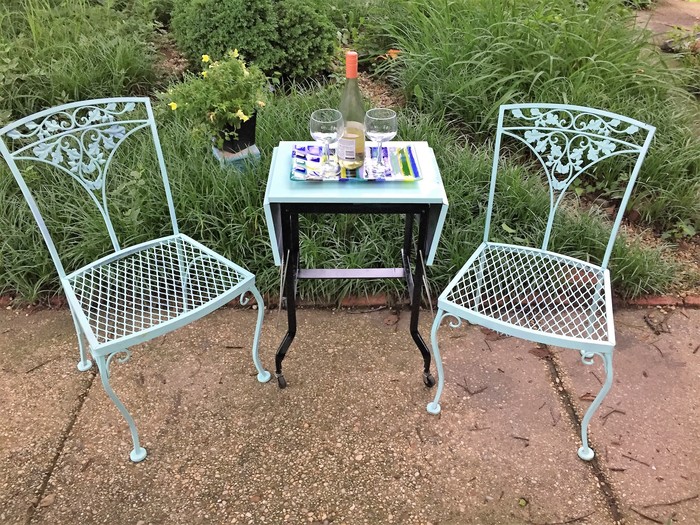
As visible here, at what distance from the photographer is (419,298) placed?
217cm

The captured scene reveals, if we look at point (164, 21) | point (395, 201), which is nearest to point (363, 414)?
point (395, 201)

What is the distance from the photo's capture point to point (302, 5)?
12.2 feet

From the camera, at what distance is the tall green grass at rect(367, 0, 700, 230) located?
10.3 feet

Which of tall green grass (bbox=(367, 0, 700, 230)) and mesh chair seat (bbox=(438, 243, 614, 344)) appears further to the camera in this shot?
tall green grass (bbox=(367, 0, 700, 230))

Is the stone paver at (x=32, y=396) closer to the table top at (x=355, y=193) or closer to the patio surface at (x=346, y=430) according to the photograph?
the patio surface at (x=346, y=430)

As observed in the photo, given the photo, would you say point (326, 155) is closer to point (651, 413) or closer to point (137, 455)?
point (137, 455)

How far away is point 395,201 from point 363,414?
0.83 meters

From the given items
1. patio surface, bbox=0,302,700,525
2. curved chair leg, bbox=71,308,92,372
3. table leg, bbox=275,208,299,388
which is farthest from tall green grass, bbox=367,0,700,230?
curved chair leg, bbox=71,308,92,372

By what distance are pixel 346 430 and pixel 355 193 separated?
2.83 ft

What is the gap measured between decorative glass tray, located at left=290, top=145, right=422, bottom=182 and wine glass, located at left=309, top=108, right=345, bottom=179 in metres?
0.02

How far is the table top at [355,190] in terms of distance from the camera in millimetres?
1843

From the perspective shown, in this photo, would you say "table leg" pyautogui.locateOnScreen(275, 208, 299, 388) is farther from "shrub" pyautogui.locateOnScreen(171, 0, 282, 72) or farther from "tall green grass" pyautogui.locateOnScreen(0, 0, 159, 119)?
"tall green grass" pyautogui.locateOnScreen(0, 0, 159, 119)

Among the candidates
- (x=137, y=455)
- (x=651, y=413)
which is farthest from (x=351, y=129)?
(x=651, y=413)

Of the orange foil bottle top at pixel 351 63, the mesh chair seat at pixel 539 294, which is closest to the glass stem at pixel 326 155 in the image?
the orange foil bottle top at pixel 351 63
